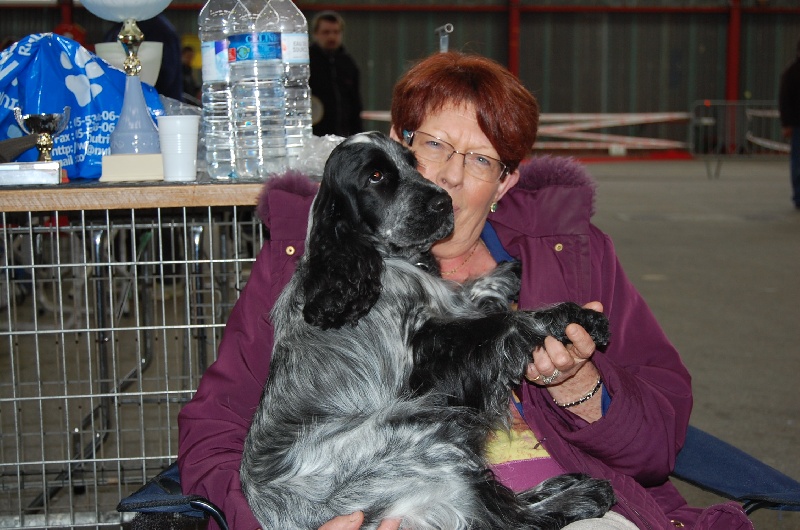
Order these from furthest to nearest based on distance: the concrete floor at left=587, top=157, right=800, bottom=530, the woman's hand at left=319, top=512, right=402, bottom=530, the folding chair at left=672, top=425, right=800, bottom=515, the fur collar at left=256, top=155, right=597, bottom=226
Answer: the concrete floor at left=587, top=157, right=800, bottom=530 < the fur collar at left=256, top=155, right=597, bottom=226 < the folding chair at left=672, top=425, right=800, bottom=515 < the woman's hand at left=319, top=512, right=402, bottom=530

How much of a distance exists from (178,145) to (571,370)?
114cm

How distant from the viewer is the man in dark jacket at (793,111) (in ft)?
34.1

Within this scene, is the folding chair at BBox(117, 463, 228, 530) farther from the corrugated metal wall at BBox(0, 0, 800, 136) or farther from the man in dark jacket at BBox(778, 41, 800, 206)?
the corrugated metal wall at BBox(0, 0, 800, 136)

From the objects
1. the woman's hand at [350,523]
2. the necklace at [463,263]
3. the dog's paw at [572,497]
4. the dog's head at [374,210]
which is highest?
the dog's head at [374,210]

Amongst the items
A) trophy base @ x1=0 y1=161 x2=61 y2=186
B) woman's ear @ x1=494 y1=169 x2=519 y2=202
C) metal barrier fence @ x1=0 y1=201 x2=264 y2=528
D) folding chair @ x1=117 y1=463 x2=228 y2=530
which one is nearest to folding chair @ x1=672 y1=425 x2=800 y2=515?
woman's ear @ x1=494 y1=169 x2=519 y2=202

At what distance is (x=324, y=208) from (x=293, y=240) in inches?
4.4

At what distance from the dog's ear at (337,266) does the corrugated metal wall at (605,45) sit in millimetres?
17196

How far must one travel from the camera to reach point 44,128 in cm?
242

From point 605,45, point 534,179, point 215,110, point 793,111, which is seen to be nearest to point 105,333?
point 215,110

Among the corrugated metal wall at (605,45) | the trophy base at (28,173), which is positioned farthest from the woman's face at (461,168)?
the corrugated metal wall at (605,45)

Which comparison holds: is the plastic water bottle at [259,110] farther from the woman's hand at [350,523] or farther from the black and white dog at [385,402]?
the woman's hand at [350,523]

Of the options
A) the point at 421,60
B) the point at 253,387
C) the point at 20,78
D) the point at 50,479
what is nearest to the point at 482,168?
the point at 421,60

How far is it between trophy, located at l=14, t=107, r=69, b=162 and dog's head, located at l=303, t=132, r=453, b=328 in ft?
2.66

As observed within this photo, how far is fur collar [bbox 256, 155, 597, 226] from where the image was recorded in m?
2.16
